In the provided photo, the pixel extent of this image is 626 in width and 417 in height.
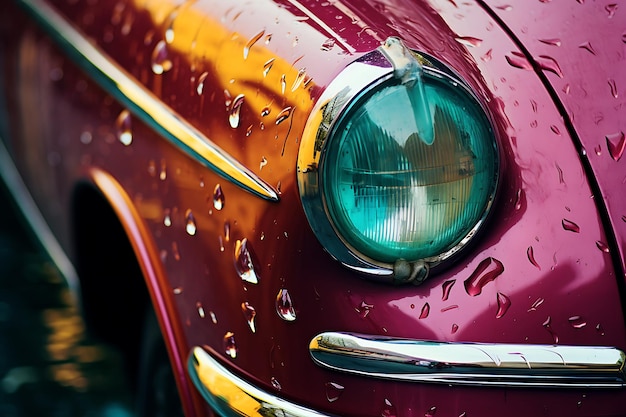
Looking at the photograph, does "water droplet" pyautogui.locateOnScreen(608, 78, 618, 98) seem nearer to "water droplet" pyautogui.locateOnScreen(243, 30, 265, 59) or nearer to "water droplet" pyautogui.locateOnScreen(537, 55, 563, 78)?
"water droplet" pyautogui.locateOnScreen(537, 55, 563, 78)

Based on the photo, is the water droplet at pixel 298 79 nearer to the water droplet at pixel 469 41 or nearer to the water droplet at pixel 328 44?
the water droplet at pixel 328 44

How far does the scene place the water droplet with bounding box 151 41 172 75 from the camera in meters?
1.59

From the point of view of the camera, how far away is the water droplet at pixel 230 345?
138 cm

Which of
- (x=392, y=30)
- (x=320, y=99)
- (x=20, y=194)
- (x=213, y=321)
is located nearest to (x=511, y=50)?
(x=392, y=30)

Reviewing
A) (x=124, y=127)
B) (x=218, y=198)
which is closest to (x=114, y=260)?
(x=124, y=127)

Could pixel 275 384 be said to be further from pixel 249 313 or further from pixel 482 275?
pixel 482 275

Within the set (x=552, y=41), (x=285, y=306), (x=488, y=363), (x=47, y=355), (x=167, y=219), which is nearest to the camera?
(x=488, y=363)

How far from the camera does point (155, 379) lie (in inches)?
75.2

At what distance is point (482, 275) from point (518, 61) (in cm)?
37

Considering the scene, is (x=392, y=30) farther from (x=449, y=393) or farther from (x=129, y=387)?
(x=129, y=387)

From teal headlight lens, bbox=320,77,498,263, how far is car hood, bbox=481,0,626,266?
0.57 feet

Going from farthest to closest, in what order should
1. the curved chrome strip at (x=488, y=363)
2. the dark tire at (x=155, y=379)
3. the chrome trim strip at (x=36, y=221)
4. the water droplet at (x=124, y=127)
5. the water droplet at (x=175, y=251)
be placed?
the chrome trim strip at (x=36, y=221)
the dark tire at (x=155, y=379)
the water droplet at (x=124, y=127)
the water droplet at (x=175, y=251)
the curved chrome strip at (x=488, y=363)

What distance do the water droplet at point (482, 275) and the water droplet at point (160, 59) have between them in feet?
2.38

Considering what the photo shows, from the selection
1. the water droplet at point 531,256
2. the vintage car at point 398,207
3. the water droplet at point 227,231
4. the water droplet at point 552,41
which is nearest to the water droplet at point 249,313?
the vintage car at point 398,207
